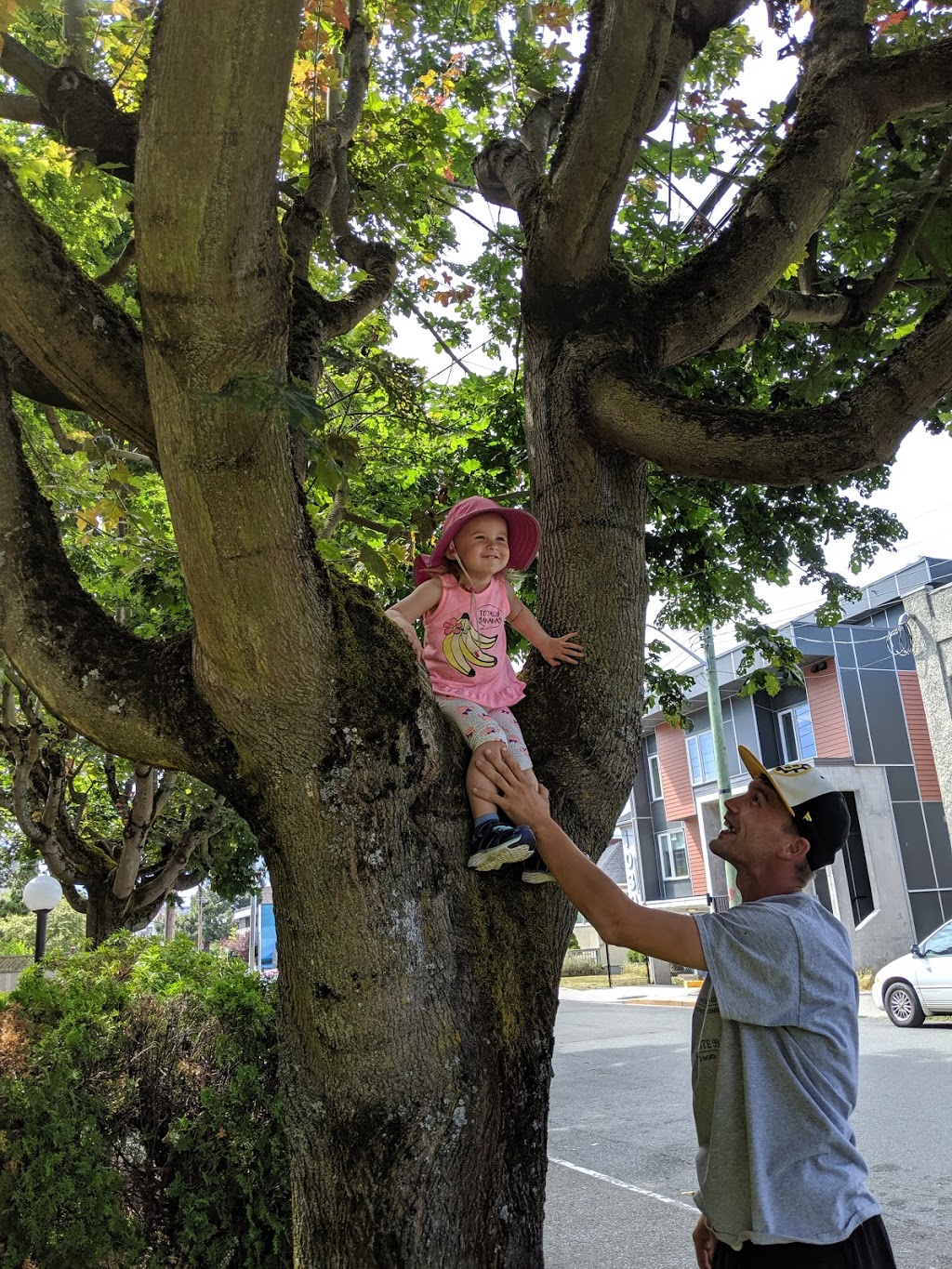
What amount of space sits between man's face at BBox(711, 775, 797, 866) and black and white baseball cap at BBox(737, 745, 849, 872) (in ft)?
0.10

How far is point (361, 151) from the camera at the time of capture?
708 centimetres

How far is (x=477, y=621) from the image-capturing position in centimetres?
355

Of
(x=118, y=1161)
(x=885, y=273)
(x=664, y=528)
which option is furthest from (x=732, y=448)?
(x=664, y=528)

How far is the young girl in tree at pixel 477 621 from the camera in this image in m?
3.07

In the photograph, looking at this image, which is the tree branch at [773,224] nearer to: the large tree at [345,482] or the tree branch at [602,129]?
the large tree at [345,482]

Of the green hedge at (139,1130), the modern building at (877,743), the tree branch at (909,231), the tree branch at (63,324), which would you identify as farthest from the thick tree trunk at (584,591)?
the modern building at (877,743)

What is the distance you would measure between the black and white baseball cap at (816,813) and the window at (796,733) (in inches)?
983

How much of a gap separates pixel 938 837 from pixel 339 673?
26257 mm

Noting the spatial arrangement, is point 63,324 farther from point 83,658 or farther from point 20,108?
point 20,108

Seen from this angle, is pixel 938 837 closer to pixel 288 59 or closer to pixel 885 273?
pixel 885 273

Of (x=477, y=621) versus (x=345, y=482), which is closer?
(x=345, y=482)

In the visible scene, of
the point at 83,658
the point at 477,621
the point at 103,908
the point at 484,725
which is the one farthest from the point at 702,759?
the point at 83,658

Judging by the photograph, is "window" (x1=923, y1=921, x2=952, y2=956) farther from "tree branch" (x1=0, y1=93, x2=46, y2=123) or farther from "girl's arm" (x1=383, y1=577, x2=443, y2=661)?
"tree branch" (x1=0, y1=93, x2=46, y2=123)

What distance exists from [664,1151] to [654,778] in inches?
1031
